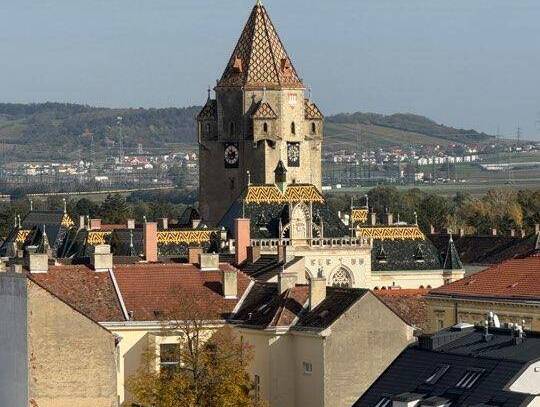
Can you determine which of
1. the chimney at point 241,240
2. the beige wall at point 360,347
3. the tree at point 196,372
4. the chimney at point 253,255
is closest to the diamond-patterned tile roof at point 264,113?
the chimney at point 241,240

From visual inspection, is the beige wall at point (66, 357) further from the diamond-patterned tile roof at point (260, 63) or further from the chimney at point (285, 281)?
the diamond-patterned tile roof at point (260, 63)

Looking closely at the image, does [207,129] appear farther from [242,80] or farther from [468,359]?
[468,359]

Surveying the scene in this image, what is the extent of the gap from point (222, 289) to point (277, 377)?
6120mm

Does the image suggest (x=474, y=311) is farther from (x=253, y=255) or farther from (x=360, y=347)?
(x=360, y=347)

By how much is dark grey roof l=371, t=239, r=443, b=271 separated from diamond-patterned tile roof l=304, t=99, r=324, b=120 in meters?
A: 15.3

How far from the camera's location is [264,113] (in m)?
150

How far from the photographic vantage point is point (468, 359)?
68438 mm

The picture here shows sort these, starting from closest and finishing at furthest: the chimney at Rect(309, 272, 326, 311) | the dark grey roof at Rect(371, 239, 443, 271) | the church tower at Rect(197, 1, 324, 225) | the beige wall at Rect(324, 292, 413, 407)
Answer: the beige wall at Rect(324, 292, 413, 407)
the chimney at Rect(309, 272, 326, 311)
the dark grey roof at Rect(371, 239, 443, 271)
the church tower at Rect(197, 1, 324, 225)

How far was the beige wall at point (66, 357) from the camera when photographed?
7712cm

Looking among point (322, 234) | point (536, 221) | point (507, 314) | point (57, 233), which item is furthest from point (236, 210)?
point (536, 221)

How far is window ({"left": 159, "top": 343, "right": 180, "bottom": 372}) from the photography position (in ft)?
252

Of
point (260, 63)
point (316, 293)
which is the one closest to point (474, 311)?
point (316, 293)

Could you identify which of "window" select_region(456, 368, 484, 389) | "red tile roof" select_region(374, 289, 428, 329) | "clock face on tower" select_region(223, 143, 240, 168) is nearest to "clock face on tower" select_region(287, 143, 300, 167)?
"clock face on tower" select_region(223, 143, 240, 168)

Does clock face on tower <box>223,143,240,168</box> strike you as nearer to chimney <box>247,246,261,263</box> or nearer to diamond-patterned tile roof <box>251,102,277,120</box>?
diamond-patterned tile roof <box>251,102,277,120</box>
